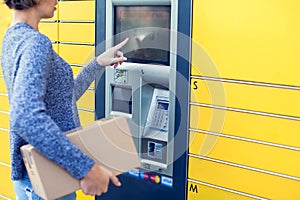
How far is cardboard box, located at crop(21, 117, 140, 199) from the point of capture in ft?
5.32

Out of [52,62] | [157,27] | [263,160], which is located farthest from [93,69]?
[263,160]

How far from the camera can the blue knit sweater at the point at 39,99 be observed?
1515 millimetres

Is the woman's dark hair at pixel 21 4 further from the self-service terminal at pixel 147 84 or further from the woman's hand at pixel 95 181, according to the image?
the self-service terminal at pixel 147 84

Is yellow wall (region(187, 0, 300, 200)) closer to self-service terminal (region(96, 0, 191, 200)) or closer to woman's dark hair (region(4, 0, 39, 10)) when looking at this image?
self-service terminal (region(96, 0, 191, 200))

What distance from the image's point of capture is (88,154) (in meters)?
1.76

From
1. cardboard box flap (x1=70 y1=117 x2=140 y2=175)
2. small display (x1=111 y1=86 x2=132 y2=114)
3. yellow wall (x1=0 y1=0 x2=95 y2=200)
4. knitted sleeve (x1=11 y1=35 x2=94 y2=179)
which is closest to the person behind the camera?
knitted sleeve (x1=11 y1=35 x2=94 y2=179)

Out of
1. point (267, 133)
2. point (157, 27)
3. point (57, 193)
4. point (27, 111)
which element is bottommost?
point (57, 193)

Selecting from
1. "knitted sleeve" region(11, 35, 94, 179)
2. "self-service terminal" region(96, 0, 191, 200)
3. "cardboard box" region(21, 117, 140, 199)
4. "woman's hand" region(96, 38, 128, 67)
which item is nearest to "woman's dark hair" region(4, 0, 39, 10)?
"knitted sleeve" region(11, 35, 94, 179)

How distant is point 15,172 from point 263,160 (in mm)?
1126

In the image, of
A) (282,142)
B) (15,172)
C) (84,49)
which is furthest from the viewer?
(84,49)

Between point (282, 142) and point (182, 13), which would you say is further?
point (182, 13)

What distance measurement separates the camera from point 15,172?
1.79 m

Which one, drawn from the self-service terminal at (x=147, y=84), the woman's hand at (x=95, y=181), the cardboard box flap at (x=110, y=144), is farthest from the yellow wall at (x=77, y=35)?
the woman's hand at (x=95, y=181)

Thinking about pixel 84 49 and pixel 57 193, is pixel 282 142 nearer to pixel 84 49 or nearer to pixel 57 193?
pixel 57 193
